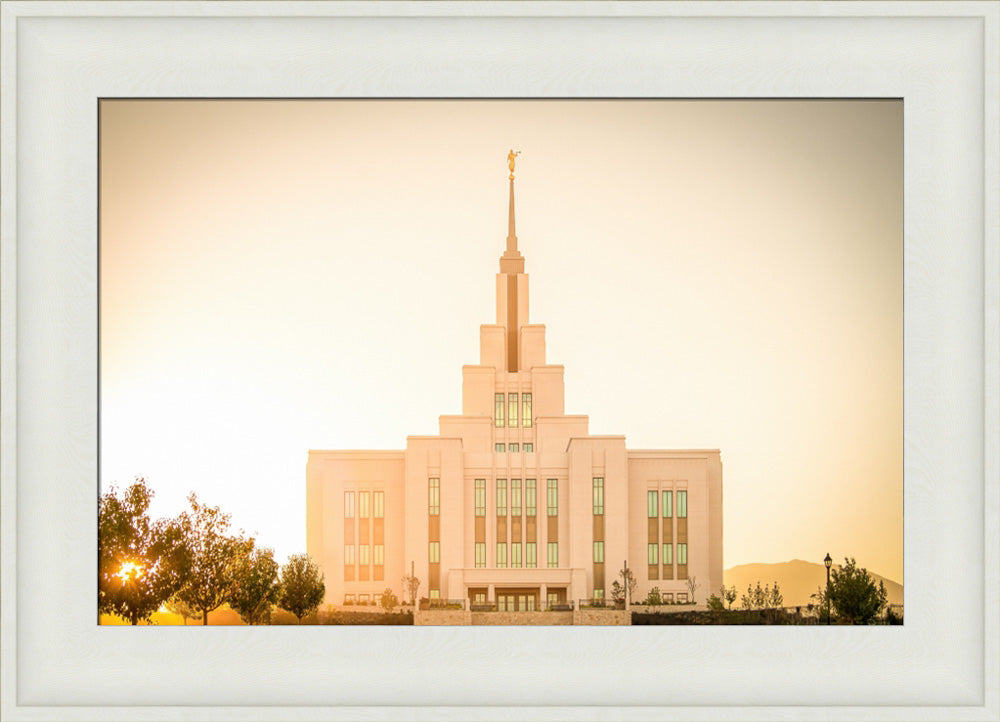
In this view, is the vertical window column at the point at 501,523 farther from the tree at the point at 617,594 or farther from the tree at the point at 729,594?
the tree at the point at 729,594

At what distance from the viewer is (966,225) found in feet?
37.3

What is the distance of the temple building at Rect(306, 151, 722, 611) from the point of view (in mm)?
24547

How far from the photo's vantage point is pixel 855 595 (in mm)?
19172

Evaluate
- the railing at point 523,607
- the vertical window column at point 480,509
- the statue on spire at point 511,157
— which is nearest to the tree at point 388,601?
the railing at point 523,607

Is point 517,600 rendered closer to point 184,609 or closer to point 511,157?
point 184,609

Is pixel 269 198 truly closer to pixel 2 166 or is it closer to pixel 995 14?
pixel 2 166

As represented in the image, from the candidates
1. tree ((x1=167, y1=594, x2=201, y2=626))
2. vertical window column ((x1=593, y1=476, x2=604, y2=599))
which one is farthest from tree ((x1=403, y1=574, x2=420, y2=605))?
tree ((x1=167, y1=594, x2=201, y2=626))

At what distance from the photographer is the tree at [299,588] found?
20.3 meters

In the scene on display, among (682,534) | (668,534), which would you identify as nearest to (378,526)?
(668,534)

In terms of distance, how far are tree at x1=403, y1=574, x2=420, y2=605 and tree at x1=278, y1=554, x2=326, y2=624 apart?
8.12 feet

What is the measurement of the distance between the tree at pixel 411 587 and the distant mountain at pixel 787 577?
531 cm

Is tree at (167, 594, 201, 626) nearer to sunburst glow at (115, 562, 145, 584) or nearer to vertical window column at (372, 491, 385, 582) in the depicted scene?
sunburst glow at (115, 562, 145, 584)

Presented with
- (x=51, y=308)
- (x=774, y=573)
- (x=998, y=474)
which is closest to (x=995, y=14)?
(x=998, y=474)

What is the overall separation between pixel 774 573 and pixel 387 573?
7288mm
